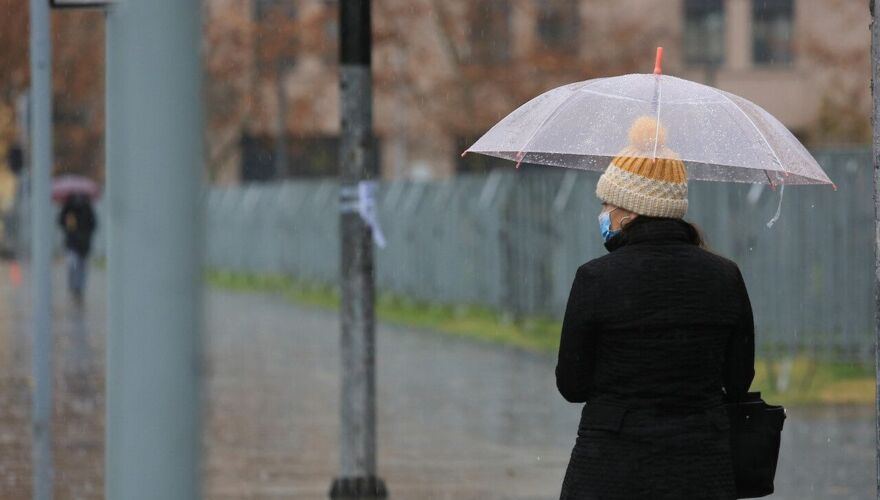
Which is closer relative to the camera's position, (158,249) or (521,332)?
(158,249)

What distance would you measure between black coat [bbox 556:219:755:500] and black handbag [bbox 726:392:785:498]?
0.13 meters

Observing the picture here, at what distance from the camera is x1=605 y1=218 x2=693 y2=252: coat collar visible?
452cm

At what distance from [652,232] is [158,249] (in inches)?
83.6

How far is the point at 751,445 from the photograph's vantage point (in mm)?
4719

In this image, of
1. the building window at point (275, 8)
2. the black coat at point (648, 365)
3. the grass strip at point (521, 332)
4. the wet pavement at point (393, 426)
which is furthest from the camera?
the building window at point (275, 8)

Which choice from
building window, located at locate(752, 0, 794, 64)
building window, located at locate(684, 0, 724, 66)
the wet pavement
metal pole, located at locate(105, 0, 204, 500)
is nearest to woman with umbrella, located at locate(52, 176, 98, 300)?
the wet pavement

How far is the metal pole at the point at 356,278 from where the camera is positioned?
9180mm

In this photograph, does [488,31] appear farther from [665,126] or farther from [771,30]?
[665,126]

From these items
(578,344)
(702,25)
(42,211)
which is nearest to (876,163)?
(578,344)

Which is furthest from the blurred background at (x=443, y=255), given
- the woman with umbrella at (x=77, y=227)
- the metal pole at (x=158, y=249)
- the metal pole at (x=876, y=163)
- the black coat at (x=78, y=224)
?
the metal pole at (x=876, y=163)

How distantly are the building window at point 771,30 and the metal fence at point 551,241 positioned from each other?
21.5 m

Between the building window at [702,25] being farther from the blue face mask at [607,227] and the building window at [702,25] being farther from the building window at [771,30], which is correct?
the blue face mask at [607,227]

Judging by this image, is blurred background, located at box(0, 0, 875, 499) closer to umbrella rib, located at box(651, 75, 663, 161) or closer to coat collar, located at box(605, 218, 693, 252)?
coat collar, located at box(605, 218, 693, 252)

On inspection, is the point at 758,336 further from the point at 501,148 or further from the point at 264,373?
the point at 501,148
